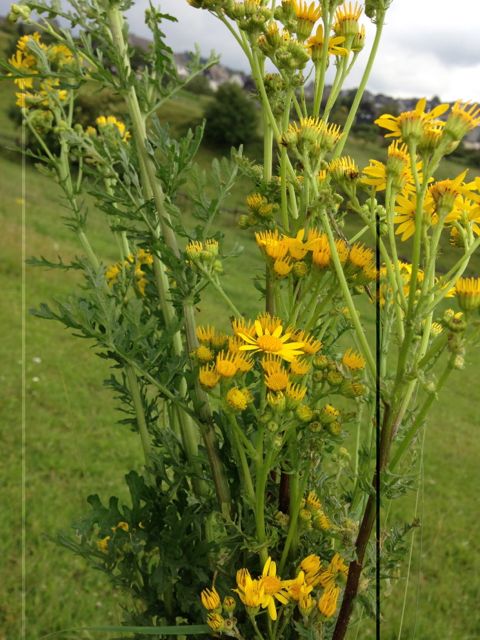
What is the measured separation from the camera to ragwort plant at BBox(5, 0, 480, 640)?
70 centimetres

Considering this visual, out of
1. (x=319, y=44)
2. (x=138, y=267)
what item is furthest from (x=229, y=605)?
(x=319, y=44)

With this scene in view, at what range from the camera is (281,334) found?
0.79m

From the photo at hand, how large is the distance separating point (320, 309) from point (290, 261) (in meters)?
0.07

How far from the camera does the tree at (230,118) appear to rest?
29905 mm

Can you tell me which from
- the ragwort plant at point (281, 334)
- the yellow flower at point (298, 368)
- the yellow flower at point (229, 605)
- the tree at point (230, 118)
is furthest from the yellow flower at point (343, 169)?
the tree at point (230, 118)

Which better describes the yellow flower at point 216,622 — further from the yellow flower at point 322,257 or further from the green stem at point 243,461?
the yellow flower at point 322,257

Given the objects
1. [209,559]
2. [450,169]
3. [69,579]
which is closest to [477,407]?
[69,579]

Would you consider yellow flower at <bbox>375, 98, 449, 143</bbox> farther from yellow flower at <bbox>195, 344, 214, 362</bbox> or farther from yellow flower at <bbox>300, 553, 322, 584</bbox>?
yellow flower at <bbox>300, 553, 322, 584</bbox>

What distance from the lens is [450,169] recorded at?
55.4ft

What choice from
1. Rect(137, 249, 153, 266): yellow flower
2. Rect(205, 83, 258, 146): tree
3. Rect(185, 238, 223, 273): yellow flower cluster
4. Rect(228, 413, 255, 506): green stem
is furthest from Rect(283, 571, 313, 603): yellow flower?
Rect(205, 83, 258, 146): tree

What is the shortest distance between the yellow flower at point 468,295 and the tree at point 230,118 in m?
29.2

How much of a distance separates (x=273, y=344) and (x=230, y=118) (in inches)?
1237

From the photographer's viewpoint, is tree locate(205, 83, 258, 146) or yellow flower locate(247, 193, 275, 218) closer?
yellow flower locate(247, 193, 275, 218)

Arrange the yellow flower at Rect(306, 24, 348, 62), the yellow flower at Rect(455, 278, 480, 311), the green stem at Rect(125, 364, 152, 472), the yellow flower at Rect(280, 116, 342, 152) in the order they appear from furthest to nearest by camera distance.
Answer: the green stem at Rect(125, 364, 152, 472), the yellow flower at Rect(306, 24, 348, 62), the yellow flower at Rect(280, 116, 342, 152), the yellow flower at Rect(455, 278, 480, 311)
